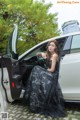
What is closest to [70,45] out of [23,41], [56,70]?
[56,70]

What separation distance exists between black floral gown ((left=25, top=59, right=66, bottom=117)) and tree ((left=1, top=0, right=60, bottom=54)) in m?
3.02

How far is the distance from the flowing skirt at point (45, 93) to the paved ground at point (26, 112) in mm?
139

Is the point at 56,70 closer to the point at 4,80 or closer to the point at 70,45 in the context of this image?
the point at 70,45

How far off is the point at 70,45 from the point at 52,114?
1299 mm

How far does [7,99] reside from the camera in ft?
15.6

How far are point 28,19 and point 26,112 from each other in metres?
3.49

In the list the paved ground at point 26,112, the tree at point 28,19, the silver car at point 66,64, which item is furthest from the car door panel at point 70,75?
the tree at point 28,19

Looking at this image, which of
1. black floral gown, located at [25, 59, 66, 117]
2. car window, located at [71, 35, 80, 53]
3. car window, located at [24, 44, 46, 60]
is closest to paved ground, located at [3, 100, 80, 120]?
black floral gown, located at [25, 59, 66, 117]

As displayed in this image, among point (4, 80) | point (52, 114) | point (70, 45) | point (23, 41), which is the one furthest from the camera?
point (23, 41)

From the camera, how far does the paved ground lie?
620 centimetres

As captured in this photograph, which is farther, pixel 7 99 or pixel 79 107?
pixel 79 107

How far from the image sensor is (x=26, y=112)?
6621mm

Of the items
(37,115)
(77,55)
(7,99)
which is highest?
(77,55)

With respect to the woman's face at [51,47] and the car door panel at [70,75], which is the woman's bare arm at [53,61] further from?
the car door panel at [70,75]
